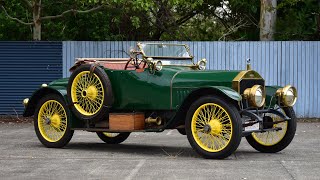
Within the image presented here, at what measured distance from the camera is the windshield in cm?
1234

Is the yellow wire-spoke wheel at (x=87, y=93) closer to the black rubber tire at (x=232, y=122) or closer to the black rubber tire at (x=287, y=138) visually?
the black rubber tire at (x=232, y=122)

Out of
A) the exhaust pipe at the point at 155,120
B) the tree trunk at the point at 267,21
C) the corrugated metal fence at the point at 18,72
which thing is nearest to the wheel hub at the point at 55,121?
the exhaust pipe at the point at 155,120

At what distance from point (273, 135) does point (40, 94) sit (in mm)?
4072

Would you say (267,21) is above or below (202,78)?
above

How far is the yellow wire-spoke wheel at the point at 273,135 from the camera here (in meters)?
11.7

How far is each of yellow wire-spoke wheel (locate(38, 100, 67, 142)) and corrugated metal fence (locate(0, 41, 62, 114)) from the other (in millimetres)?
6666

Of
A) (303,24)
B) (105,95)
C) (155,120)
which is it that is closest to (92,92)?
(105,95)

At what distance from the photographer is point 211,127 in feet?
35.0

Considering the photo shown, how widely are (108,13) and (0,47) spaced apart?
4213 millimetres

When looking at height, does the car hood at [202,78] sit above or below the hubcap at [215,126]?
above

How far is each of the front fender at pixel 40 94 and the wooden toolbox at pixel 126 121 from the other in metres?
1.01

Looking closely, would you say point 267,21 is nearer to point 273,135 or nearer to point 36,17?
point 36,17

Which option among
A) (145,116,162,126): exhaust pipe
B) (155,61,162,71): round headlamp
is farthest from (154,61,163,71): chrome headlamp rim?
(145,116,162,126): exhaust pipe

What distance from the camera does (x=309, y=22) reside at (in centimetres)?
2152
